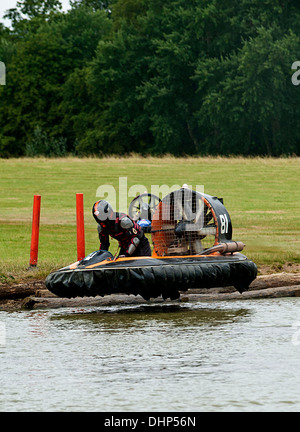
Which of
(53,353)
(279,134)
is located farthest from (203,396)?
(279,134)

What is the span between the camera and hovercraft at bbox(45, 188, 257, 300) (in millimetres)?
9797

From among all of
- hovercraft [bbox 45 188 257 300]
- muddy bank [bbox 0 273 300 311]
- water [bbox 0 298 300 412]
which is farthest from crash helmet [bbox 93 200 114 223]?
water [bbox 0 298 300 412]

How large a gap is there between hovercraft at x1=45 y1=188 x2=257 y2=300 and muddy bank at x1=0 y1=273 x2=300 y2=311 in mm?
359

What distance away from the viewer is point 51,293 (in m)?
10.5

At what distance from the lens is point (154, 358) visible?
776cm

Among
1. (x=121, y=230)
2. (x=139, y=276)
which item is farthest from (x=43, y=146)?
(x=139, y=276)

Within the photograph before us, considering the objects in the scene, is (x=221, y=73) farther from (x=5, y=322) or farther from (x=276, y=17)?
(x=5, y=322)

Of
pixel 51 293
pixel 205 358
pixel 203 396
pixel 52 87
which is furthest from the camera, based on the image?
pixel 52 87

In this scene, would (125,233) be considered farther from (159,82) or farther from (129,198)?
(159,82)

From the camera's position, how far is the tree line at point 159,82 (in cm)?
4591

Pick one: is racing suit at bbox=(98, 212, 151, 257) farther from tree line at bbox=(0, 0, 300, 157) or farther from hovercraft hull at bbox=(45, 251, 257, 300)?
tree line at bbox=(0, 0, 300, 157)

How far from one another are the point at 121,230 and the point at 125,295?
2.63 feet
